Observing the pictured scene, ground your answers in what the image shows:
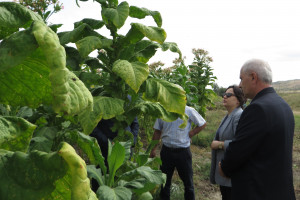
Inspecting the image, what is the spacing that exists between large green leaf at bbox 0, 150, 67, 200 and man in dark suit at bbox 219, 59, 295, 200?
2.00m

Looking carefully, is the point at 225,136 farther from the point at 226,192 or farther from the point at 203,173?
the point at 203,173

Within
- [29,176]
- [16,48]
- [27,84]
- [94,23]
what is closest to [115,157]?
[94,23]

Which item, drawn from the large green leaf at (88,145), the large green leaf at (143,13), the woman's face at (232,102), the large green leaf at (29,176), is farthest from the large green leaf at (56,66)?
the woman's face at (232,102)

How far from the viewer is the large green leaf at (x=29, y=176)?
0.60 m

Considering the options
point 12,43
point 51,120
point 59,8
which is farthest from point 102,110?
point 59,8

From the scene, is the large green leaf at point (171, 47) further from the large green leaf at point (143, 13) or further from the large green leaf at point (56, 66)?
the large green leaf at point (56, 66)

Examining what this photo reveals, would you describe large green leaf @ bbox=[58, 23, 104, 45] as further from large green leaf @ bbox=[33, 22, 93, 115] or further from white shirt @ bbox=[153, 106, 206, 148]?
white shirt @ bbox=[153, 106, 206, 148]

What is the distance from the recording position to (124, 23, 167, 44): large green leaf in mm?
2379

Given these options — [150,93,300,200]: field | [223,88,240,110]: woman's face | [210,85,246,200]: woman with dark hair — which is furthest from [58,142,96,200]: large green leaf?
[150,93,300,200]: field

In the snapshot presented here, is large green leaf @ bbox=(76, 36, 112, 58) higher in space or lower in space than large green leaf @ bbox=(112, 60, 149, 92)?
higher

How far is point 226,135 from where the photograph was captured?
3.41 meters

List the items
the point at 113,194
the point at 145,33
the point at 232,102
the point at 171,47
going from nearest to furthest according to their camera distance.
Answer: the point at 113,194 → the point at 145,33 → the point at 171,47 → the point at 232,102

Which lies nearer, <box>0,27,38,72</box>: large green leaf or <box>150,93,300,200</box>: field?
<box>0,27,38,72</box>: large green leaf

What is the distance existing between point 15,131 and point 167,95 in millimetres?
1742
